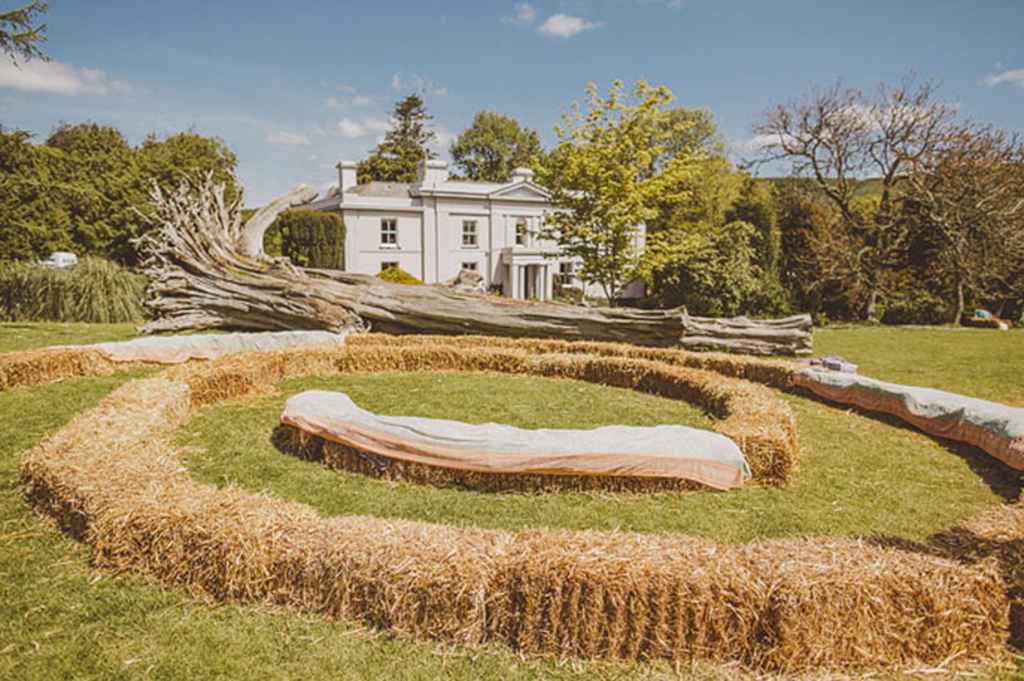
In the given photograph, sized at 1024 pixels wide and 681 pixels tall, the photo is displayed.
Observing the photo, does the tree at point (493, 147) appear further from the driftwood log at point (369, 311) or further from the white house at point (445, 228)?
the driftwood log at point (369, 311)

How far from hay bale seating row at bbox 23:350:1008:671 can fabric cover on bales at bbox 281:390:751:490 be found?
1592 millimetres

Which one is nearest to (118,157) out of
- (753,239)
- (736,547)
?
(753,239)

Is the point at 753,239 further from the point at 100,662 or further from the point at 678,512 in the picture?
the point at 100,662

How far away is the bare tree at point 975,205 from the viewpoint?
23.9 metres

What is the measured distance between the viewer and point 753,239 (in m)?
26.1

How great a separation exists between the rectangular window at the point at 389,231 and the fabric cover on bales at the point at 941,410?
28.9 m

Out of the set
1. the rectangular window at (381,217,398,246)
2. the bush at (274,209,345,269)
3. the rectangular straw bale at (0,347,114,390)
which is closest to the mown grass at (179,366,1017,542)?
the rectangular straw bale at (0,347,114,390)

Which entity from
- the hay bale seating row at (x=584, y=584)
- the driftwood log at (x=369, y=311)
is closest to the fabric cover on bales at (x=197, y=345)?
the driftwood log at (x=369, y=311)

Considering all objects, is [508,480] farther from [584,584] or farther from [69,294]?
[69,294]

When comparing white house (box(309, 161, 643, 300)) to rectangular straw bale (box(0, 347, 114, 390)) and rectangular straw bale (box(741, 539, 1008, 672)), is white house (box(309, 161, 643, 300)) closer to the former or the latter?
rectangular straw bale (box(0, 347, 114, 390))

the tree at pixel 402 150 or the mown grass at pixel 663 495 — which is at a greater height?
the tree at pixel 402 150

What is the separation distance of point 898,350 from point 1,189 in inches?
928

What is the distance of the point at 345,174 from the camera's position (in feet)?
118

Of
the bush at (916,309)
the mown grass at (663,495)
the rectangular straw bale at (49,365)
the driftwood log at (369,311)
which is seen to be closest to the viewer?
the mown grass at (663,495)
